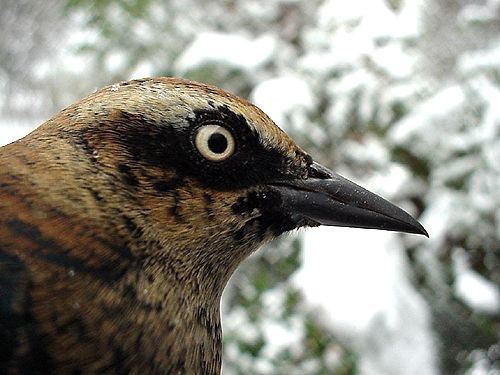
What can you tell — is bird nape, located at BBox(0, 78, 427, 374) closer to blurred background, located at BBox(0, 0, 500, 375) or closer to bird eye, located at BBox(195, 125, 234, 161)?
bird eye, located at BBox(195, 125, 234, 161)

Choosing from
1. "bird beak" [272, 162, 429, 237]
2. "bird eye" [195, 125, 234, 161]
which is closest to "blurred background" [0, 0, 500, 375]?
"bird beak" [272, 162, 429, 237]

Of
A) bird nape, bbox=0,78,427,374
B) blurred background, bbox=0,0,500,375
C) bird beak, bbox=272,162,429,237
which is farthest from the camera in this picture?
blurred background, bbox=0,0,500,375

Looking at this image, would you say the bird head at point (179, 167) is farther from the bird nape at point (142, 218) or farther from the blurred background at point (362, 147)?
the blurred background at point (362, 147)

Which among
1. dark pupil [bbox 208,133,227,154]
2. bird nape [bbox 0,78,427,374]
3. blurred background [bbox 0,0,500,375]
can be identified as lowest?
bird nape [bbox 0,78,427,374]

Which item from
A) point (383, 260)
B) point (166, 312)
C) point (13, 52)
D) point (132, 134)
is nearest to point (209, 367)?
point (166, 312)

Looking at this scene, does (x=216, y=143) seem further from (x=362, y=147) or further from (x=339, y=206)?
(x=362, y=147)

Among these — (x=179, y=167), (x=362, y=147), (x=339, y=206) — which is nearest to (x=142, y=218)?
(x=179, y=167)
